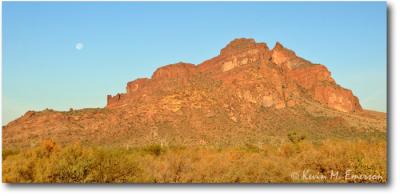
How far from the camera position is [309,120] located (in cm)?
4672

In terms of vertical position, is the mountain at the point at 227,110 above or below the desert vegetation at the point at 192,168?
above

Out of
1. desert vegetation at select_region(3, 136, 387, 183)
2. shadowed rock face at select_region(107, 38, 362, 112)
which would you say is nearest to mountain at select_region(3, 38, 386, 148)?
shadowed rock face at select_region(107, 38, 362, 112)

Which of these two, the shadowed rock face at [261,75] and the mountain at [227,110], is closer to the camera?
the mountain at [227,110]

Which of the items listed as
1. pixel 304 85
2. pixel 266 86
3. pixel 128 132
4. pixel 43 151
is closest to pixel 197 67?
pixel 266 86

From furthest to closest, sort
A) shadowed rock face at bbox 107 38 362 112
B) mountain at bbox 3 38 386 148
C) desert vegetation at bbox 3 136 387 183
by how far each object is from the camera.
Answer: shadowed rock face at bbox 107 38 362 112 < mountain at bbox 3 38 386 148 < desert vegetation at bbox 3 136 387 183

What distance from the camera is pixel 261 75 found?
2842 inches

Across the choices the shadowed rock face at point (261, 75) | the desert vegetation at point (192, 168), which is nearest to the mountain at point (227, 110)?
the shadowed rock face at point (261, 75)

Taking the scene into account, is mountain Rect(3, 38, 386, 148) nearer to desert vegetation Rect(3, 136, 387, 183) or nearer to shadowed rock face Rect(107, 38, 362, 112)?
shadowed rock face Rect(107, 38, 362, 112)

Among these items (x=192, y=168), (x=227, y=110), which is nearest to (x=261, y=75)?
(x=227, y=110)

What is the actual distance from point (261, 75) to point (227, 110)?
19.1 metres

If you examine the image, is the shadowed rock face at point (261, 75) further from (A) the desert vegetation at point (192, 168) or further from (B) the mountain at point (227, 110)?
(A) the desert vegetation at point (192, 168)

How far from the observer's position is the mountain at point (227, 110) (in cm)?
4291

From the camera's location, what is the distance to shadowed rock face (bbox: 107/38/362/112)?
65312mm

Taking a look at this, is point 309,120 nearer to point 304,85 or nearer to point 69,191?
point 304,85
